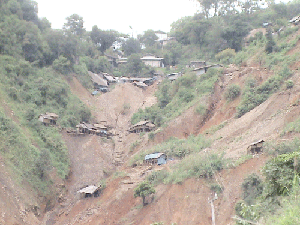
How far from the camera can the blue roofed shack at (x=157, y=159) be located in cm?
2605

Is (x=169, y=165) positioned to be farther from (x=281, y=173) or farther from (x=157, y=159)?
(x=281, y=173)

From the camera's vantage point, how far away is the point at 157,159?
26266mm

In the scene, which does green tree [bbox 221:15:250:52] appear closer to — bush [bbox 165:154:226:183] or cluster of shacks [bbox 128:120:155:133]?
cluster of shacks [bbox 128:120:155:133]

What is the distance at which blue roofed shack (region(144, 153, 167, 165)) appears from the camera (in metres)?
26.0

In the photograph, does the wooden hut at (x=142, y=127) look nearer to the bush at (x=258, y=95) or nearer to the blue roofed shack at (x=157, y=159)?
the blue roofed shack at (x=157, y=159)

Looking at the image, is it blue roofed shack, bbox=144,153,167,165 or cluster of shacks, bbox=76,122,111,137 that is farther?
cluster of shacks, bbox=76,122,111,137

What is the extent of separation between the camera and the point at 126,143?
32.9m

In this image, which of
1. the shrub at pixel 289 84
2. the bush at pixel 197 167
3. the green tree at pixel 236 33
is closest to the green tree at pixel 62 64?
the green tree at pixel 236 33

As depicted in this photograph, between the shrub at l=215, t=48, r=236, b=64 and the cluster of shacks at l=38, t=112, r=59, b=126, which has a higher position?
the shrub at l=215, t=48, r=236, b=64

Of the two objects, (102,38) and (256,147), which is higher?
(102,38)

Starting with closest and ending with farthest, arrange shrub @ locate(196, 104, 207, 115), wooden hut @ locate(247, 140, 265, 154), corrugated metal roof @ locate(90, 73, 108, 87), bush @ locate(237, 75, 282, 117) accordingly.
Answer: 1. wooden hut @ locate(247, 140, 265, 154)
2. bush @ locate(237, 75, 282, 117)
3. shrub @ locate(196, 104, 207, 115)
4. corrugated metal roof @ locate(90, 73, 108, 87)

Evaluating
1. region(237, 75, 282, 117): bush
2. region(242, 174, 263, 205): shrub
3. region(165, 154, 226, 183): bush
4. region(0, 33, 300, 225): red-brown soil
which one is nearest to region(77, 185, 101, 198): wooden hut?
region(0, 33, 300, 225): red-brown soil

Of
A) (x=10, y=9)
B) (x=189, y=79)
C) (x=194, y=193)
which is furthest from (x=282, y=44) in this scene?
(x=10, y=9)

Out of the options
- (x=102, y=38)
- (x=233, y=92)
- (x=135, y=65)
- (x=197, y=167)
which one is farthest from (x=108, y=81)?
(x=197, y=167)
